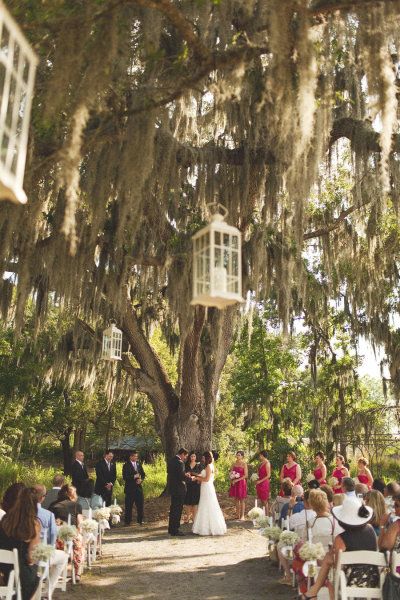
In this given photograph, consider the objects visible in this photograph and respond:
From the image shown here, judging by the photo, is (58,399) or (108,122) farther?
(58,399)

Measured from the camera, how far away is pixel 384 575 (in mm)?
4168

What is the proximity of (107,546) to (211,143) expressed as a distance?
5633 mm

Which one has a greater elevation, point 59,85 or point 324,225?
point 324,225

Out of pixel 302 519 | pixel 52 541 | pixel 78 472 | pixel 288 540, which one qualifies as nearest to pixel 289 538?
pixel 288 540

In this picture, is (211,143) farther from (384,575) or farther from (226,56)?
(384,575)

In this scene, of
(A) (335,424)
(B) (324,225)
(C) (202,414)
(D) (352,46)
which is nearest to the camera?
(D) (352,46)

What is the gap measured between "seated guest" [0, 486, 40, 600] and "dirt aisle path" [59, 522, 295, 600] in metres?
1.35

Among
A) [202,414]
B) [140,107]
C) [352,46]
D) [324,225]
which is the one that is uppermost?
[352,46]

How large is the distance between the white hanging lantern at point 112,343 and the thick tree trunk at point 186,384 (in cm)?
131

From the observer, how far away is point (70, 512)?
6031 millimetres

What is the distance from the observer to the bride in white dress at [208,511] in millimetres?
8891

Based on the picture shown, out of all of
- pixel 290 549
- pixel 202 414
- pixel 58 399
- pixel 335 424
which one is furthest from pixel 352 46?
pixel 58 399

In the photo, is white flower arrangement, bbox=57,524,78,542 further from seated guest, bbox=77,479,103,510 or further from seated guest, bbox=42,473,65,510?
seated guest, bbox=77,479,103,510

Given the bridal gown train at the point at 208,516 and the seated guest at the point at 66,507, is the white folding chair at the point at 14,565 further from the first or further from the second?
the bridal gown train at the point at 208,516
